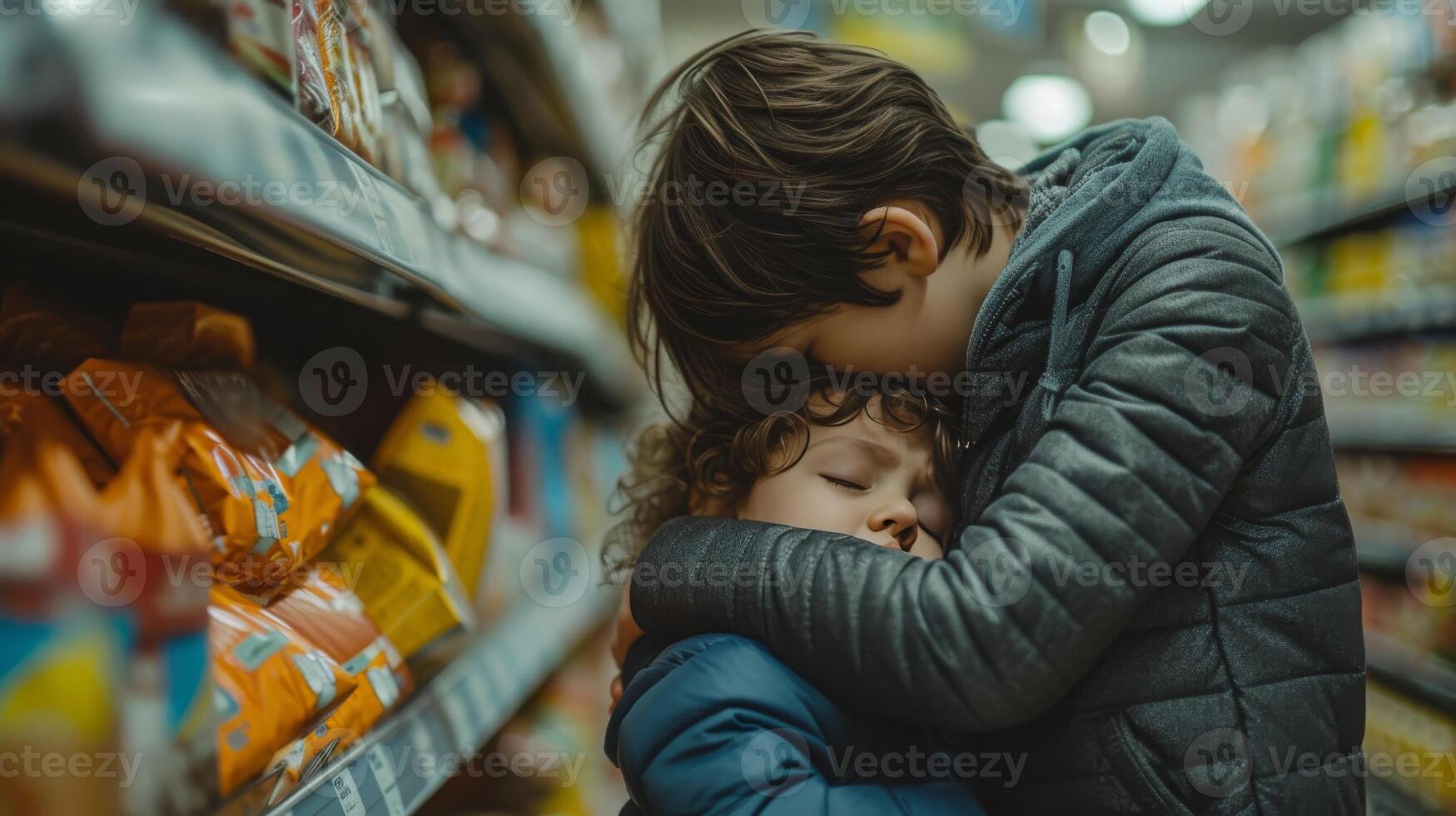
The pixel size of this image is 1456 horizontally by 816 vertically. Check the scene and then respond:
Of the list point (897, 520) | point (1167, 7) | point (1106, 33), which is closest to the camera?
point (897, 520)

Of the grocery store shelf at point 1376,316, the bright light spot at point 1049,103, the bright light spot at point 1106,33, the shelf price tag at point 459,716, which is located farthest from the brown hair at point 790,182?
the bright light spot at point 1049,103

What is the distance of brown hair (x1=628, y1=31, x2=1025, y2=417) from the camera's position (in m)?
0.84

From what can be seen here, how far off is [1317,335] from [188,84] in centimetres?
342

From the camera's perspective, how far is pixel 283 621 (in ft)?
2.41

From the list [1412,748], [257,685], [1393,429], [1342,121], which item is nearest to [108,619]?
[257,685]

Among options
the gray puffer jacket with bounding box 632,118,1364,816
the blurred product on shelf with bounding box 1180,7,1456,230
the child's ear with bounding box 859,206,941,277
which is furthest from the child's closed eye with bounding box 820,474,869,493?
the blurred product on shelf with bounding box 1180,7,1456,230

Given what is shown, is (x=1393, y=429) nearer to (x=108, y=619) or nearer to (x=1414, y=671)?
(x=1414, y=671)

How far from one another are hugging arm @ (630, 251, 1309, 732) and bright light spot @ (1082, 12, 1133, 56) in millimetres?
4014

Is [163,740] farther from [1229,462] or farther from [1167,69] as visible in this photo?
[1167,69]

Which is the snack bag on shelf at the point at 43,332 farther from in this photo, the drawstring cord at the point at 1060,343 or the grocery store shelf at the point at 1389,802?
the grocery store shelf at the point at 1389,802

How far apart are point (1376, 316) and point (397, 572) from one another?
2.75m

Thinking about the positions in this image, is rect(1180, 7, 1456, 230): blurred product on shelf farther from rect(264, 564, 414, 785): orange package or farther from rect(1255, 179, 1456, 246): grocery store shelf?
rect(264, 564, 414, 785): orange package

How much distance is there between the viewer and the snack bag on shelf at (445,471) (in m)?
1.12

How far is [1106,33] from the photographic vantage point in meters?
4.18
